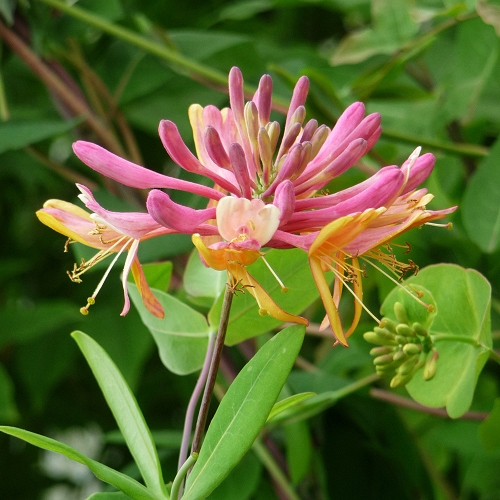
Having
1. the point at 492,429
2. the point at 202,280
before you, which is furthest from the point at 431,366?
the point at 202,280

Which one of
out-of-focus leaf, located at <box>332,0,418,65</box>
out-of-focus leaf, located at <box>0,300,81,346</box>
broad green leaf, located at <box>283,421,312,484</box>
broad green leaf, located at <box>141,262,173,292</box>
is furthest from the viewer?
out-of-focus leaf, located at <box>0,300,81,346</box>

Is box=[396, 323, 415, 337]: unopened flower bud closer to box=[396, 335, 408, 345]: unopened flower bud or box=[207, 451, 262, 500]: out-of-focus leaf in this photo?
box=[396, 335, 408, 345]: unopened flower bud

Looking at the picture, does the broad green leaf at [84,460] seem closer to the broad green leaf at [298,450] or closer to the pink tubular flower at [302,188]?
the pink tubular flower at [302,188]

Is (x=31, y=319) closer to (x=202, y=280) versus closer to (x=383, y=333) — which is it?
(x=202, y=280)

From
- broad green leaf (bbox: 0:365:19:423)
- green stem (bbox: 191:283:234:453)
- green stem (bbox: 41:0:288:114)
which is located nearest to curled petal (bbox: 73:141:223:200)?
green stem (bbox: 191:283:234:453)

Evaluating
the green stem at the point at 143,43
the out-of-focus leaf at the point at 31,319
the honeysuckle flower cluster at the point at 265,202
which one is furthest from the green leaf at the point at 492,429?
the out-of-focus leaf at the point at 31,319
